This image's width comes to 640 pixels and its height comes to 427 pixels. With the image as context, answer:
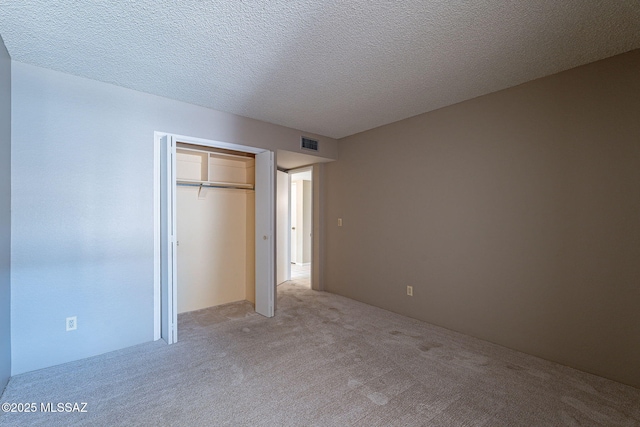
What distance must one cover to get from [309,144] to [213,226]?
6.25ft

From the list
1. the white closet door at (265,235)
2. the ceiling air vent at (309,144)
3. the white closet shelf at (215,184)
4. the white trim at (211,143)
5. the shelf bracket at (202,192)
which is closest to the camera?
the white trim at (211,143)

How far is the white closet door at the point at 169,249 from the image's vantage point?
9.57 feet

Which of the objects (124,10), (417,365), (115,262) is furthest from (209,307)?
(124,10)

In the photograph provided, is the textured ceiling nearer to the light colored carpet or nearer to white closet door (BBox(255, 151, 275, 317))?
white closet door (BBox(255, 151, 275, 317))

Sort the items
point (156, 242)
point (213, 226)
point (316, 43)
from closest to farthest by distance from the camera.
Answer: point (316, 43) → point (156, 242) → point (213, 226)

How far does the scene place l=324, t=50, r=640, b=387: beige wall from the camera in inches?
90.0

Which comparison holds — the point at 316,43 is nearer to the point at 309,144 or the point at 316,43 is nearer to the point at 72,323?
the point at 309,144

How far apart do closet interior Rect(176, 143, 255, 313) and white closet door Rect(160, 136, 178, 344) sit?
27.8 inches

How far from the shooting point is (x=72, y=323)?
258 centimetres

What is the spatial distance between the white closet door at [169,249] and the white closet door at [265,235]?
43.6 inches

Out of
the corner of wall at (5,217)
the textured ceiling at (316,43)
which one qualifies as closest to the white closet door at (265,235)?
the textured ceiling at (316,43)

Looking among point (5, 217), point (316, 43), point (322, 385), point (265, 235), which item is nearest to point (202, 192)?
point (265, 235)

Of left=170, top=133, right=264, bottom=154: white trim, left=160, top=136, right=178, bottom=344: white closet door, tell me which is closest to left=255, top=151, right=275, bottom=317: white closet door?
left=170, top=133, right=264, bottom=154: white trim

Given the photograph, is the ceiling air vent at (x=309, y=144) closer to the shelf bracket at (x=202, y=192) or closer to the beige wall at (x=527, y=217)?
the beige wall at (x=527, y=217)
